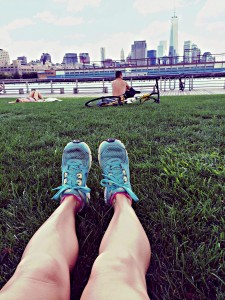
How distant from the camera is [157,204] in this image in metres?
1.40

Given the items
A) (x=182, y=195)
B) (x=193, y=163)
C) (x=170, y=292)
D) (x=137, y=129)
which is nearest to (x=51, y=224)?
(x=170, y=292)

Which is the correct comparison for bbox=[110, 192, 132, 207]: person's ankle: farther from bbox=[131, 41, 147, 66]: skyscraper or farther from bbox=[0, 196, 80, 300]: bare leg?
bbox=[131, 41, 147, 66]: skyscraper

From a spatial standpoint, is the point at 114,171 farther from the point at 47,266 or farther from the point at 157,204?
the point at 47,266

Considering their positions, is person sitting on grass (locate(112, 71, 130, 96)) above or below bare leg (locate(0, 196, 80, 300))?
above

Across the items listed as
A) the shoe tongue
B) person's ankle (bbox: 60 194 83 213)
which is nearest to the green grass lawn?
person's ankle (bbox: 60 194 83 213)

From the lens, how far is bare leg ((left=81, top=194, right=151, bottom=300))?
2.50ft

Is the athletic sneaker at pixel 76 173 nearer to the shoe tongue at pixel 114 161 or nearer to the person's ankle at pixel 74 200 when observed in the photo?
the person's ankle at pixel 74 200

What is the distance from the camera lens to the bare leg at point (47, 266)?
2.51 ft

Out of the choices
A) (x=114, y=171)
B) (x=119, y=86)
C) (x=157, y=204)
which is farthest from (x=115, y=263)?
(x=119, y=86)

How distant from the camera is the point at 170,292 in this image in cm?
87

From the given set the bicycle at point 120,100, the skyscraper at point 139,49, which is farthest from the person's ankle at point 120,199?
the skyscraper at point 139,49

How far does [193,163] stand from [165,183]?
45 cm

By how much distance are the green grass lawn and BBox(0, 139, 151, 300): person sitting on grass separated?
89 millimetres

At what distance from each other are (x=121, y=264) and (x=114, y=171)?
803 mm
